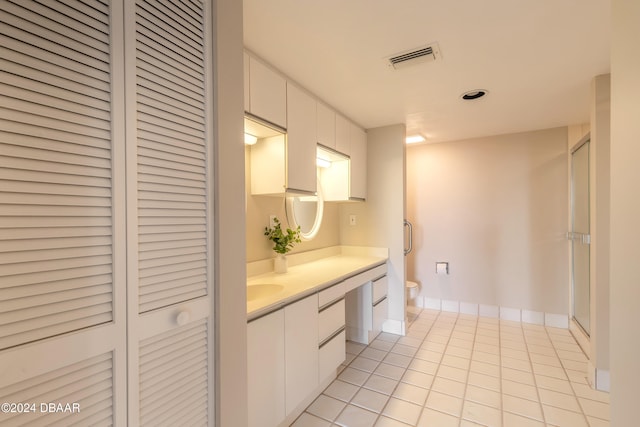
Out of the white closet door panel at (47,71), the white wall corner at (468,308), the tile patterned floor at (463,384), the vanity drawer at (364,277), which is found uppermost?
the white closet door panel at (47,71)

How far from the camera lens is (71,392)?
2.14ft

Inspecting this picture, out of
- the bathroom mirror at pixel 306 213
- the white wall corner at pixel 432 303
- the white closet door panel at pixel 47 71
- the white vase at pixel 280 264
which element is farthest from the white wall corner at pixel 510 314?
the white closet door panel at pixel 47 71

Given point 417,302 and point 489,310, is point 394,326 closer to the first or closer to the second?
point 417,302

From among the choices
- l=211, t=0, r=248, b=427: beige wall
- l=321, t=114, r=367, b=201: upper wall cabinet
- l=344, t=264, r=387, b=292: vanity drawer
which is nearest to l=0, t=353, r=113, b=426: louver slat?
l=211, t=0, r=248, b=427: beige wall

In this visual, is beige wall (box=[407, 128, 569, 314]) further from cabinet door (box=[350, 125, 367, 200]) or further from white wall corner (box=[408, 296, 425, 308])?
cabinet door (box=[350, 125, 367, 200])

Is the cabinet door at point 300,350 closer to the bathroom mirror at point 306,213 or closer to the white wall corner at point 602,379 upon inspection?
the bathroom mirror at point 306,213

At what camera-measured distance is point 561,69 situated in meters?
1.85

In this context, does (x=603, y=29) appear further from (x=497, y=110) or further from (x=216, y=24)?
(x=216, y=24)

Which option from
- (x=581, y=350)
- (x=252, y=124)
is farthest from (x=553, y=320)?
(x=252, y=124)

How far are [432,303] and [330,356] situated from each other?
7.69ft

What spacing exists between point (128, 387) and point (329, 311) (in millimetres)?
1359

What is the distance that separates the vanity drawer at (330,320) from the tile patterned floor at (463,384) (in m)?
0.44

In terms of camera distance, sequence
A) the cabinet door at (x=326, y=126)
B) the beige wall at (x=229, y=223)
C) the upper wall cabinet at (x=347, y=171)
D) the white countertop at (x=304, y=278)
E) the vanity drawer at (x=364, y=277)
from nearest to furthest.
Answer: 1. the beige wall at (x=229, y=223)
2. the white countertop at (x=304, y=278)
3. the vanity drawer at (x=364, y=277)
4. the cabinet door at (x=326, y=126)
5. the upper wall cabinet at (x=347, y=171)

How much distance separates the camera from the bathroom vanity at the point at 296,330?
53.7 inches
